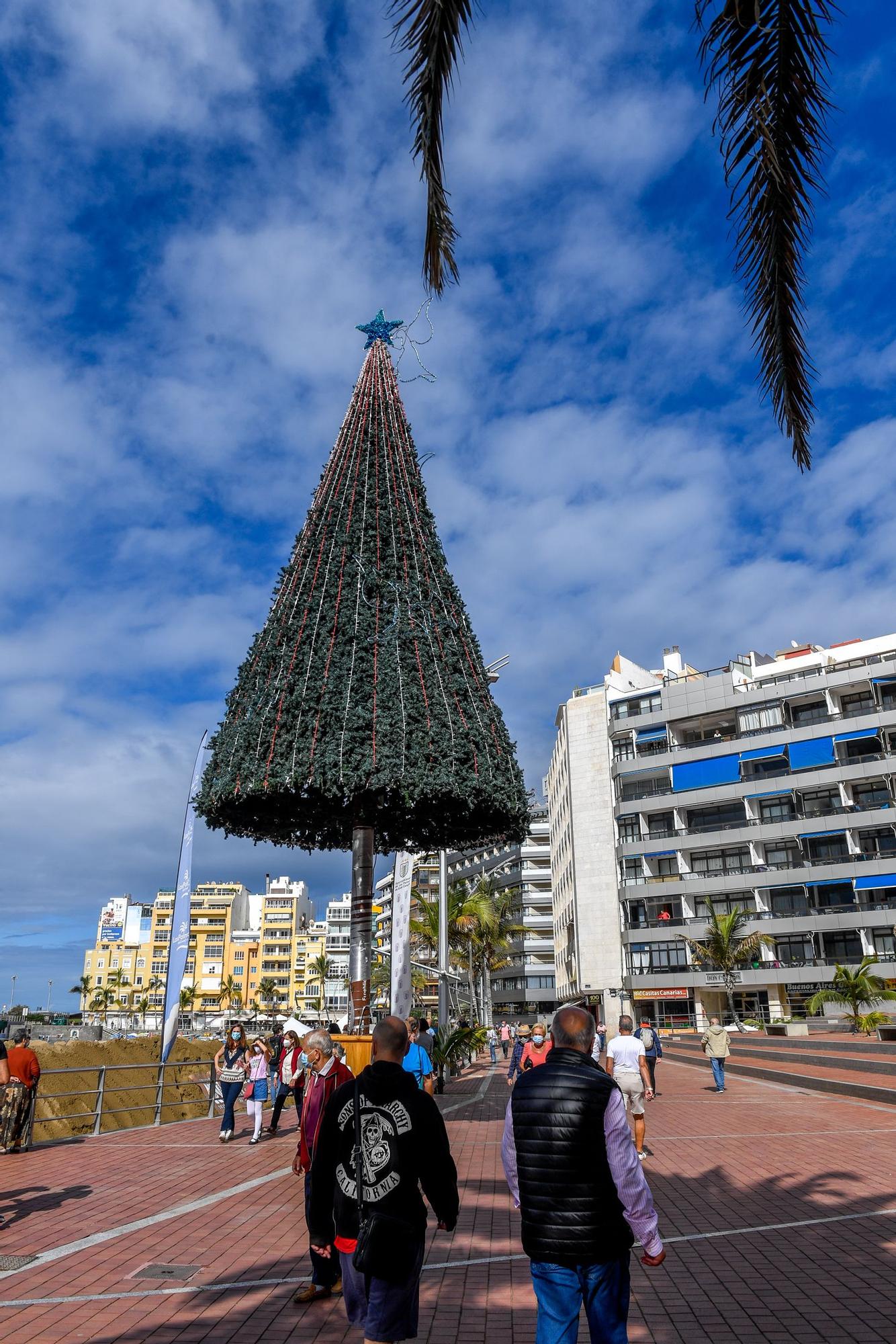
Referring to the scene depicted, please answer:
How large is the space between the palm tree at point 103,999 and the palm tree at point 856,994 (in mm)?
105684

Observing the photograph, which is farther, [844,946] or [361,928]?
[844,946]

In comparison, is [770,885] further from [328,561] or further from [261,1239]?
[261,1239]

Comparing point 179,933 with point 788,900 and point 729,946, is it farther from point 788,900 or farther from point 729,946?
point 788,900

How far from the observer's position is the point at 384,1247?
3475mm

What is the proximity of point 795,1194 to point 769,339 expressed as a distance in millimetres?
8090

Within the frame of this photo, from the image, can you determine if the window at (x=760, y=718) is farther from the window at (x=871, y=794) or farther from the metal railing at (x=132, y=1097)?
the metal railing at (x=132, y=1097)

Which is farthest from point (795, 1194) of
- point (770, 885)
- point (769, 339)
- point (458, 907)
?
point (770, 885)

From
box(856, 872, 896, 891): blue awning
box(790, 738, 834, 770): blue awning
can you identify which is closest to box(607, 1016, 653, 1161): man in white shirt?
box(856, 872, 896, 891): blue awning

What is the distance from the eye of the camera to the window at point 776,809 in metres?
49.3

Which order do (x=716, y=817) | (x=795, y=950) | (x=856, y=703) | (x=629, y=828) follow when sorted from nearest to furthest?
(x=795, y=950) → (x=856, y=703) → (x=716, y=817) → (x=629, y=828)

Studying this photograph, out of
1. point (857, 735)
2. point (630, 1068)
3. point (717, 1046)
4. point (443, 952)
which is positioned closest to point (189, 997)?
point (857, 735)

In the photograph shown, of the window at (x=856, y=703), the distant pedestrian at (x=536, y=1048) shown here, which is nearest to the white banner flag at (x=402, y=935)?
the distant pedestrian at (x=536, y=1048)

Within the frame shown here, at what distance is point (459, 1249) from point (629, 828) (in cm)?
5033

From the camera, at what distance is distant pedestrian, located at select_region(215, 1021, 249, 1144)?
44.2 ft
